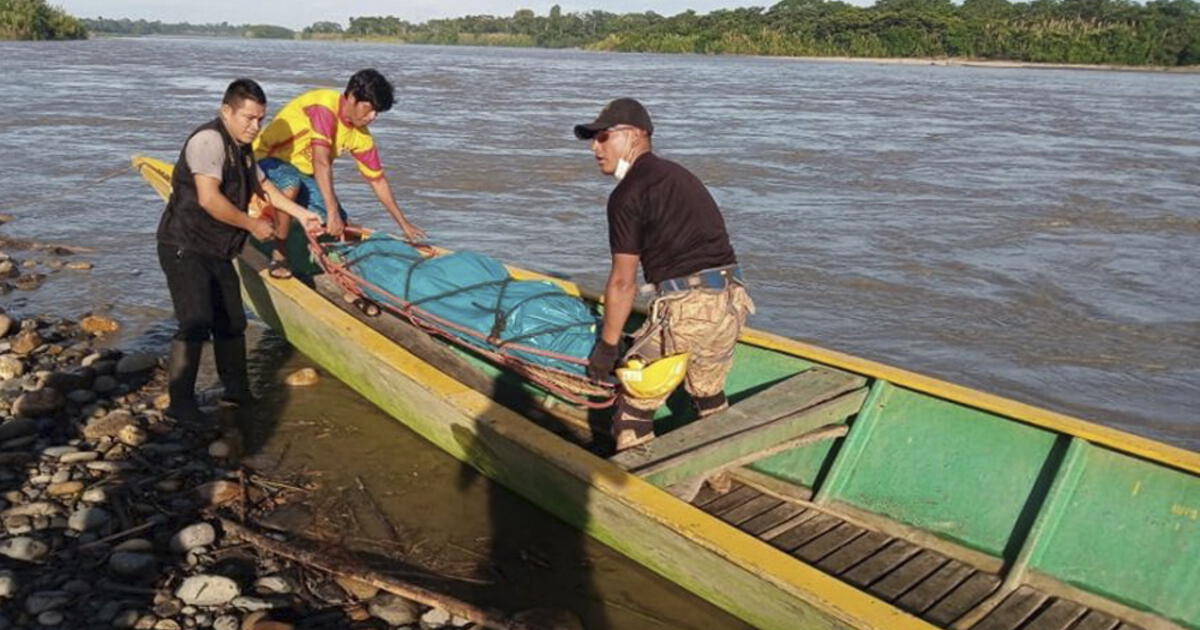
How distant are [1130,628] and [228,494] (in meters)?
4.05

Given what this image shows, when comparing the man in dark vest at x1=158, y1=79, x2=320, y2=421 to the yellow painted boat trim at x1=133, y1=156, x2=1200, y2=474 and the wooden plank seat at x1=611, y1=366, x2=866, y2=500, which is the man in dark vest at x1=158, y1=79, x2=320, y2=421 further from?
the yellow painted boat trim at x1=133, y1=156, x2=1200, y2=474

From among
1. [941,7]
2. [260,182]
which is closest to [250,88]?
[260,182]

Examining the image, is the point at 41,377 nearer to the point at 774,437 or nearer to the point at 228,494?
→ the point at 228,494

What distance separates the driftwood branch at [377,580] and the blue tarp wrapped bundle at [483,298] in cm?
147

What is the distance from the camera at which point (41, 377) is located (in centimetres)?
584

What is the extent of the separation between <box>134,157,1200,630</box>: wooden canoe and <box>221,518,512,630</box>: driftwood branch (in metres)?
0.67

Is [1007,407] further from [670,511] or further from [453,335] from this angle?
[453,335]

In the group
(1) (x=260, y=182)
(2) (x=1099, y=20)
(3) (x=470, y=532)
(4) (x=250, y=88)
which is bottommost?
(3) (x=470, y=532)

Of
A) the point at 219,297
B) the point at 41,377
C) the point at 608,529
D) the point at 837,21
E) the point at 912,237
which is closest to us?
the point at 608,529

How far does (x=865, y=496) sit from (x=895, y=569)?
0.51 m

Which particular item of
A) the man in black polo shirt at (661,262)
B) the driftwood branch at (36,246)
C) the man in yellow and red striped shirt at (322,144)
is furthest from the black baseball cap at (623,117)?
the driftwood branch at (36,246)

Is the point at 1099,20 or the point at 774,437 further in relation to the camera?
the point at 1099,20

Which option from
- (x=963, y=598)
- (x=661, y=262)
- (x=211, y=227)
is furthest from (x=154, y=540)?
(x=963, y=598)

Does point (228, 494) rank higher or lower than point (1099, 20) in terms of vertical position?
lower
